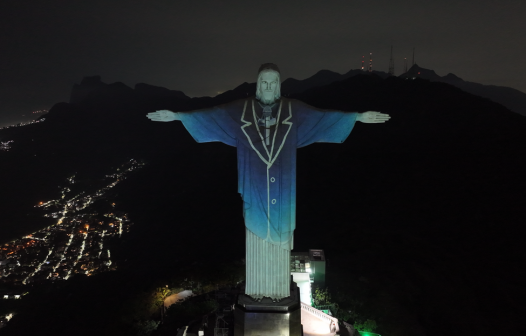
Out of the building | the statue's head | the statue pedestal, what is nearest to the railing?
the statue pedestal

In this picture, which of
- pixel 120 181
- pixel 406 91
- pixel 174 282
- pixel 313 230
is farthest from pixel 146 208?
pixel 406 91

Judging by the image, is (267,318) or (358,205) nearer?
(267,318)

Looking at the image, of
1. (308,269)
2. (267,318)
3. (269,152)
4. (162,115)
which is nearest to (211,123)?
(162,115)

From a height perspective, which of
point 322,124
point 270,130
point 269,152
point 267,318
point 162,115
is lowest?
point 267,318

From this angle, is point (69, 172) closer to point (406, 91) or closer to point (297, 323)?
point (406, 91)

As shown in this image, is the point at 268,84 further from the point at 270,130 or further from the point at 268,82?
the point at 270,130

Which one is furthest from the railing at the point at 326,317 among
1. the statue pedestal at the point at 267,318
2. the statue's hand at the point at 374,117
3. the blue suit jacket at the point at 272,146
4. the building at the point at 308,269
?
the statue's hand at the point at 374,117
